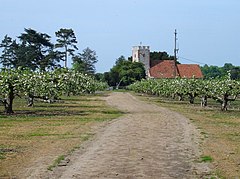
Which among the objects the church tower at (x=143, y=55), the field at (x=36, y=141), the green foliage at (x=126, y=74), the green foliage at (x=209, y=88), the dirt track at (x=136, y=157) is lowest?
the field at (x=36, y=141)

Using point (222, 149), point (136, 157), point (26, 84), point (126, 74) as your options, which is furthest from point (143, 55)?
point (136, 157)

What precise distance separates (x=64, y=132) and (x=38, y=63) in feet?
208

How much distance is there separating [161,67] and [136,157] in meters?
116

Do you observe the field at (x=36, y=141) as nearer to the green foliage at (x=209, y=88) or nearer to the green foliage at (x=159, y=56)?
the green foliage at (x=209, y=88)

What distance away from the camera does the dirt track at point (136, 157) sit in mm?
11227

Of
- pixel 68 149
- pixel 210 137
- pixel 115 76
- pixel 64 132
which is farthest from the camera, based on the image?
pixel 115 76

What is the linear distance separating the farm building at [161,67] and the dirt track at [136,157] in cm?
10199

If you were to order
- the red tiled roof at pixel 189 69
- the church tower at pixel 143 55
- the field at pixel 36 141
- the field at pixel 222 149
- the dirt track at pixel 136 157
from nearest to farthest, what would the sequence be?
the dirt track at pixel 136 157
the field at pixel 222 149
the field at pixel 36 141
the red tiled roof at pixel 189 69
the church tower at pixel 143 55

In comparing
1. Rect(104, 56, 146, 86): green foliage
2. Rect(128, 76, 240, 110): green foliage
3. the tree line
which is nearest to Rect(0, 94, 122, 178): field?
Rect(128, 76, 240, 110): green foliage

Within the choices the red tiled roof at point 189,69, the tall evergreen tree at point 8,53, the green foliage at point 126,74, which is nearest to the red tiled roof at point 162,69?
the red tiled roof at point 189,69

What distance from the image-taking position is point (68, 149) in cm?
1520

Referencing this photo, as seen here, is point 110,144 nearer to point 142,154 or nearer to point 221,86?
point 142,154

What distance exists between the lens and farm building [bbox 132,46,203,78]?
12475 centimetres

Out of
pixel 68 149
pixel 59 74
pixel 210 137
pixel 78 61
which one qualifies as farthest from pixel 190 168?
pixel 78 61
